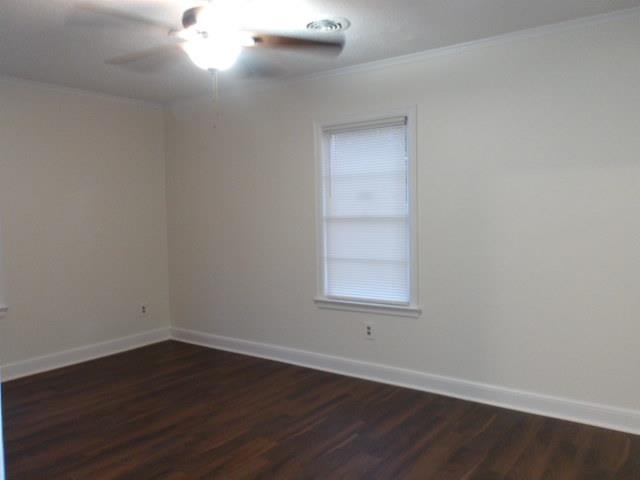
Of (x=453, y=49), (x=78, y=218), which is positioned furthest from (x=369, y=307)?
(x=78, y=218)

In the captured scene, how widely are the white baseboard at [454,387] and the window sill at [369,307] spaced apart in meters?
0.43

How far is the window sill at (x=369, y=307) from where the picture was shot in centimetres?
387

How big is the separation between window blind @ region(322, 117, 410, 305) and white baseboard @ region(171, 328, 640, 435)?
1.88 feet

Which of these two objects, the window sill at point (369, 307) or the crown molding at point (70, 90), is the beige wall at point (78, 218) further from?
the window sill at point (369, 307)

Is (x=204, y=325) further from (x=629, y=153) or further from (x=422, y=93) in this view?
(x=629, y=153)

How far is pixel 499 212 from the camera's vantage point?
3.45m

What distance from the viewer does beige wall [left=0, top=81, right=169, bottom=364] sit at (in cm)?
424

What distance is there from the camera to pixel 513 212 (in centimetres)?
339

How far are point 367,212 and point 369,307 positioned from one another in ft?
2.54

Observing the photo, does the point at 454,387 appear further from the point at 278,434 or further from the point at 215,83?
the point at 215,83

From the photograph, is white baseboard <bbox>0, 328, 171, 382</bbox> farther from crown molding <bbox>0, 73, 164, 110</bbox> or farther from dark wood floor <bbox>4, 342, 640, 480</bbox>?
crown molding <bbox>0, 73, 164, 110</bbox>

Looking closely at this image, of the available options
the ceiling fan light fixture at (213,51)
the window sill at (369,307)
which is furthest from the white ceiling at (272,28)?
the window sill at (369,307)

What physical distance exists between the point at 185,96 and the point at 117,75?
3.02 ft

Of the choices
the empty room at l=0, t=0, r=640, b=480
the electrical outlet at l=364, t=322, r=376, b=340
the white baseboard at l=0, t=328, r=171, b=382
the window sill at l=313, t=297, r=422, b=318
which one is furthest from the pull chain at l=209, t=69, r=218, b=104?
the white baseboard at l=0, t=328, r=171, b=382
